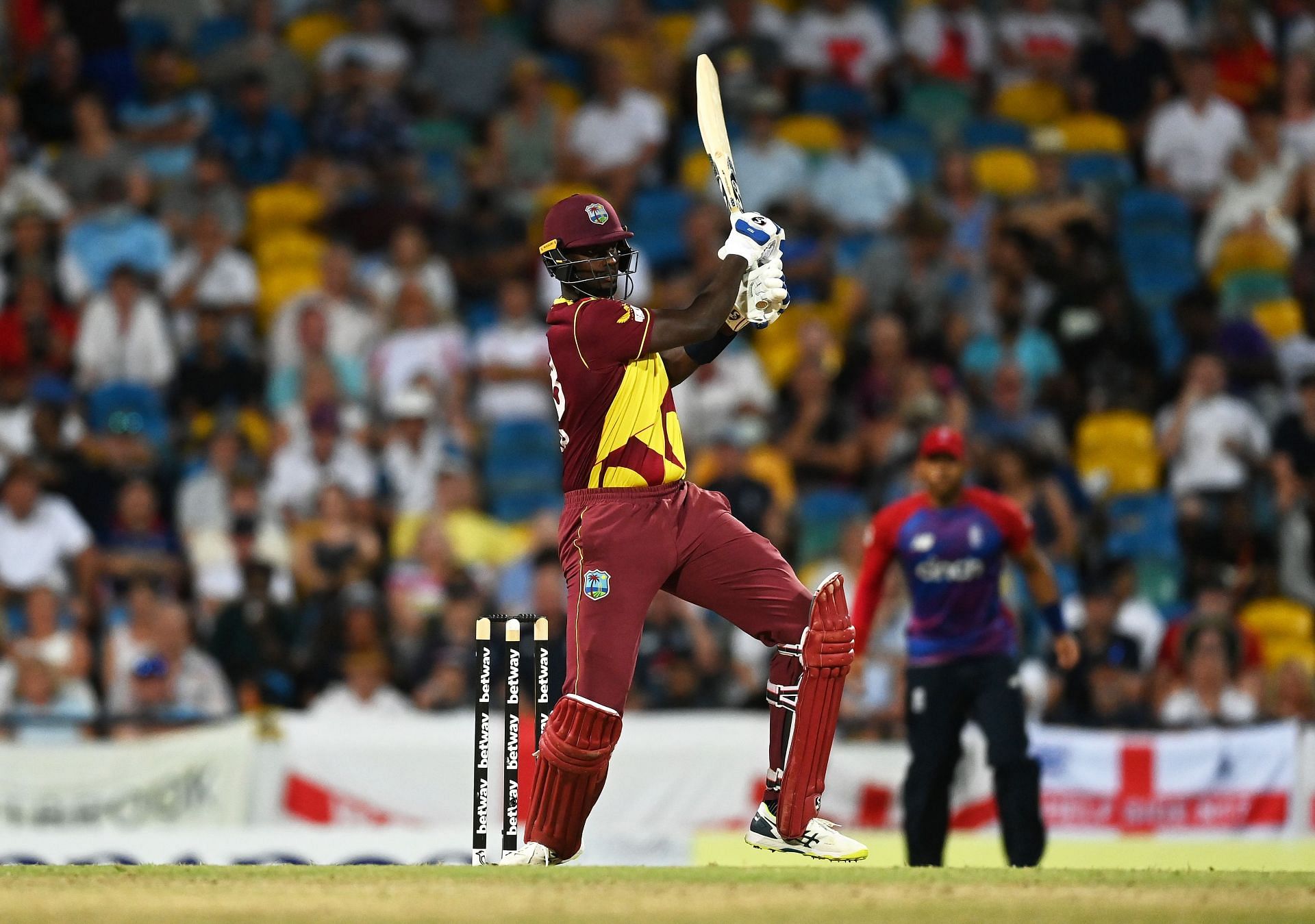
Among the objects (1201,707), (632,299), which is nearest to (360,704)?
(632,299)

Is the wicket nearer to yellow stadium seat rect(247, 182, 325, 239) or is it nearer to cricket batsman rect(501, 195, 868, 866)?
cricket batsman rect(501, 195, 868, 866)

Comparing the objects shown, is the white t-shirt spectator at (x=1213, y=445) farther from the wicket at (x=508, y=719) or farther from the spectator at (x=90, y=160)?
the spectator at (x=90, y=160)

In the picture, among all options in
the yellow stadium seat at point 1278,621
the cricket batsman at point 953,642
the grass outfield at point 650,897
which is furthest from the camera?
the yellow stadium seat at point 1278,621

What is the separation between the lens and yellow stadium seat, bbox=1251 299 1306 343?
1683cm

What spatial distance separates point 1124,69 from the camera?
18.9 m

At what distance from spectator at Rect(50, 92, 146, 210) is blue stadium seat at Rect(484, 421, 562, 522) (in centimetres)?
412

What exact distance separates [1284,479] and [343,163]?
26.6ft

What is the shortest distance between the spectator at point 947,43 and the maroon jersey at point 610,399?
38.3 ft

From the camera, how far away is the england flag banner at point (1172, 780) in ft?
41.1

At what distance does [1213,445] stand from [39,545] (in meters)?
8.65

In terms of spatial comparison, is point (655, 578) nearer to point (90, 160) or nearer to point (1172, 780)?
point (1172, 780)

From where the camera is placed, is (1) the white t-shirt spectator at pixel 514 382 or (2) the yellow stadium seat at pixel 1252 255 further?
(2) the yellow stadium seat at pixel 1252 255

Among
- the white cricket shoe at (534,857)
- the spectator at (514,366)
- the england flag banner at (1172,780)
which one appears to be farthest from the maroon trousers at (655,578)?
the spectator at (514,366)

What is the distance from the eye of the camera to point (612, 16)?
18875 mm
